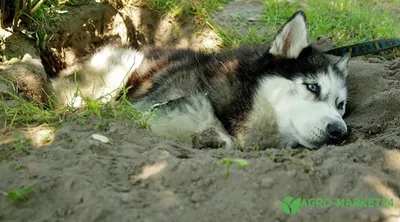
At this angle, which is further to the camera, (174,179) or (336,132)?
(336,132)

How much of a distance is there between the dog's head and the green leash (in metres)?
0.77

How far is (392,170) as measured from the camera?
85.7 inches

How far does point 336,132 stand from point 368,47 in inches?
69.8

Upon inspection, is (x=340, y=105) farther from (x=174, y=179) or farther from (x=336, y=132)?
(x=174, y=179)

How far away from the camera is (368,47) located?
4.46m

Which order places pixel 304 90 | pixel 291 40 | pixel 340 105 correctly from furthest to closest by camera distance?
pixel 340 105 → pixel 291 40 → pixel 304 90

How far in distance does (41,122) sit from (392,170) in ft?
6.72

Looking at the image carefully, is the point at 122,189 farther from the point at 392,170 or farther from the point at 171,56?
the point at 171,56

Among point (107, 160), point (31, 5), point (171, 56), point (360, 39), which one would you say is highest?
point (31, 5)

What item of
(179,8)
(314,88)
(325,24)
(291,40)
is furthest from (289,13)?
(314,88)

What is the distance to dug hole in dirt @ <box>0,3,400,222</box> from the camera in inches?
74.2

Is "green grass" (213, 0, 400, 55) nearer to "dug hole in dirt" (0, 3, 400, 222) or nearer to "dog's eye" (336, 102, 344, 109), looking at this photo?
"dog's eye" (336, 102, 344, 109)

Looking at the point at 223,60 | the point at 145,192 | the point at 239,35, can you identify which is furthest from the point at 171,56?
the point at 145,192

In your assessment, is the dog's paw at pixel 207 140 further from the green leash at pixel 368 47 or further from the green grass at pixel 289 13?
the green grass at pixel 289 13
